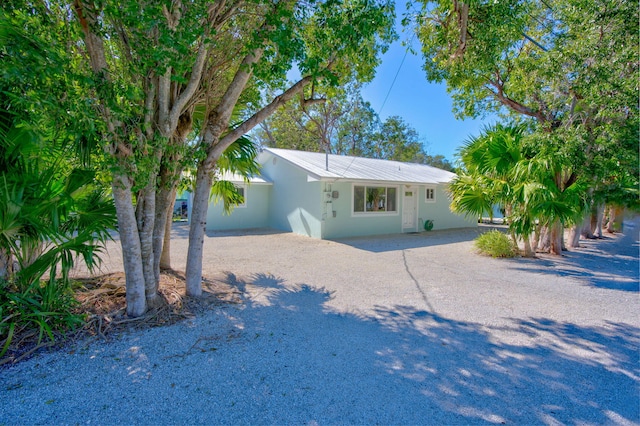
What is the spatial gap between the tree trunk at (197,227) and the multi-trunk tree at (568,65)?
18.1ft

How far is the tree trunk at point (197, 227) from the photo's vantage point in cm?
517

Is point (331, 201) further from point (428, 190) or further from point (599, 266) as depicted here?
point (599, 266)

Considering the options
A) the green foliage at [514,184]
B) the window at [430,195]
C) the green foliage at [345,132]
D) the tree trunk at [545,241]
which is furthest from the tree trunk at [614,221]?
the green foliage at [345,132]

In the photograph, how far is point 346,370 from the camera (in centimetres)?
321

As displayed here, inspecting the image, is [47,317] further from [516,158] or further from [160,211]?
[516,158]

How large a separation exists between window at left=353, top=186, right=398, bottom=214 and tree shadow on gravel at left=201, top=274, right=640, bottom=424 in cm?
891

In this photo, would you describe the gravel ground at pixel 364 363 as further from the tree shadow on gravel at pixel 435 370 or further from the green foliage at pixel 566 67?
the green foliage at pixel 566 67

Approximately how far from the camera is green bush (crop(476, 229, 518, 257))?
9.42 metres

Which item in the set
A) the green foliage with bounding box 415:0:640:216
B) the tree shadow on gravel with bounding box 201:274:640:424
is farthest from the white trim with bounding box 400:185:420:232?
the tree shadow on gravel with bounding box 201:274:640:424

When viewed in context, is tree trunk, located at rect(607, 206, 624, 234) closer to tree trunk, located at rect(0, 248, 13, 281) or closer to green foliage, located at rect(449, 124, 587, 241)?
green foliage, located at rect(449, 124, 587, 241)

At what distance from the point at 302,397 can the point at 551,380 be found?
2457mm

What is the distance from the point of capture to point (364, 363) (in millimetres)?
3354

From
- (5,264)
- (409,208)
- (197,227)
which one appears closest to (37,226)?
(5,264)

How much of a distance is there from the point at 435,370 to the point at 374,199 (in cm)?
1120
